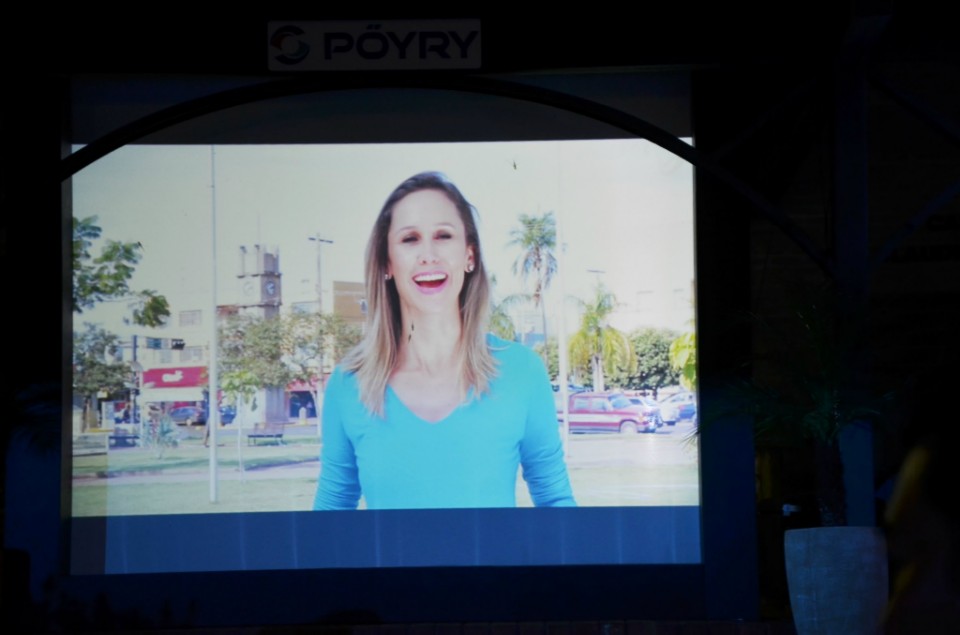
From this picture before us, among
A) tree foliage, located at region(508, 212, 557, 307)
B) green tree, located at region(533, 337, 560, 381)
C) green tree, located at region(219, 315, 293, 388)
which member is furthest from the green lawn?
tree foliage, located at region(508, 212, 557, 307)

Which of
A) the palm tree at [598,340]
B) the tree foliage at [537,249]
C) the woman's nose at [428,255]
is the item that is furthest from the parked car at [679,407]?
the woman's nose at [428,255]

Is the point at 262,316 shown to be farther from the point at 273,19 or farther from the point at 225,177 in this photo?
the point at 273,19

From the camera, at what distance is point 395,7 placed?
6.83 metres

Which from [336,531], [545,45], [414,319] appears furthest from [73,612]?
[545,45]

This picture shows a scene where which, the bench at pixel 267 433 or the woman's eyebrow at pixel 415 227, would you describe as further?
the woman's eyebrow at pixel 415 227

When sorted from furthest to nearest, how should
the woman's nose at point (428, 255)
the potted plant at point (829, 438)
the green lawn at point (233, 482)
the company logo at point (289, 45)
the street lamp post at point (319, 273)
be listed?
the woman's nose at point (428, 255)
the street lamp post at point (319, 273)
the green lawn at point (233, 482)
the company logo at point (289, 45)
the potted plant at point (829, 438)

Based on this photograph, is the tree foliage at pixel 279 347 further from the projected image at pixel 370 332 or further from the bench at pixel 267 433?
the bench at pixel 267 433

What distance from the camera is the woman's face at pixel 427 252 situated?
7297mm

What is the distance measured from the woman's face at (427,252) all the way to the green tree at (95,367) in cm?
171

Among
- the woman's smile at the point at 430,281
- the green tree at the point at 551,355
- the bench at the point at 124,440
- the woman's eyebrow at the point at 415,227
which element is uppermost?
the woman's eyebrow at the point at 415,227

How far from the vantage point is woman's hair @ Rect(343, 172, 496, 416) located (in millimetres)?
7270

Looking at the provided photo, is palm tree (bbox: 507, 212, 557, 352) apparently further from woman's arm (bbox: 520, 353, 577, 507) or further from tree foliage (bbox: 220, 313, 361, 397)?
tree foliage (bbox: 220, 313, 361, 397)

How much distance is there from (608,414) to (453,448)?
94cm

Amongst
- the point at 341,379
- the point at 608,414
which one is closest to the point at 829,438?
the point at 608,414
